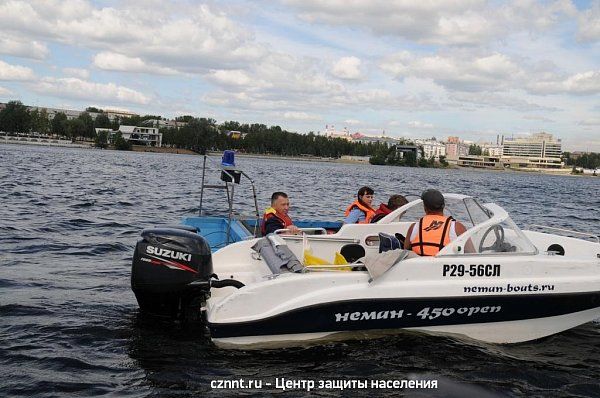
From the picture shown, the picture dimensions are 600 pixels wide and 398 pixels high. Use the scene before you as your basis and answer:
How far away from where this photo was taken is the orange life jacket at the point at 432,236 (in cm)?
674

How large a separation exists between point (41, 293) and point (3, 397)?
131 inches

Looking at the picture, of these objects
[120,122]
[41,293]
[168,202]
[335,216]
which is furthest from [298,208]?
[120,122]

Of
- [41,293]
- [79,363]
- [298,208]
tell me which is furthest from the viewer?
[298,208]

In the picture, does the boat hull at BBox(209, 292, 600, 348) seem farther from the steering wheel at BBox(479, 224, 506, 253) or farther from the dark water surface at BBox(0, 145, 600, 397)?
the steering wheel at BBox(479, 224, 506, 253)

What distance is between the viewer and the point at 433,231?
6.78 m

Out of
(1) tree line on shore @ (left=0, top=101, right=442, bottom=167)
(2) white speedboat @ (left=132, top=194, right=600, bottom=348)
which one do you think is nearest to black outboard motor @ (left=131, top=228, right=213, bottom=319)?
(2) white speedboat @ (left=132, top=194, right=600, bottom=348)

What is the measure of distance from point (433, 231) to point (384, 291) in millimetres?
1000

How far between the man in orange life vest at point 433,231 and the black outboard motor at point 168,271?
2349 millimetres

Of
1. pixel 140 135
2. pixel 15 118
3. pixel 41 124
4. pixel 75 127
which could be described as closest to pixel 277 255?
pixel 140 135

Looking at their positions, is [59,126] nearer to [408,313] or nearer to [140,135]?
[140,135]

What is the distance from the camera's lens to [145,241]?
6.42 m

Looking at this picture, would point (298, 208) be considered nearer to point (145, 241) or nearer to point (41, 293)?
point (41, 293)

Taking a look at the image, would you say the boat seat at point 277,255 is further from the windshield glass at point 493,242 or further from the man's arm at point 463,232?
the man's arm at point 463,232

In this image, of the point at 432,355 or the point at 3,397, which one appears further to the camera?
the point at 432,355
